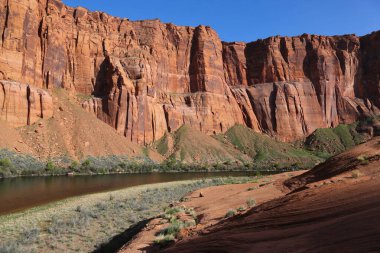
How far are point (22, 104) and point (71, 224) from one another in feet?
198

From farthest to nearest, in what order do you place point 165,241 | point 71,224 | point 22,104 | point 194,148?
point 194,148 < point 22,104 < point 71,224 < point 165,241

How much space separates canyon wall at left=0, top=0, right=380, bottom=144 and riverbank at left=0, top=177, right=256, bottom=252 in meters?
58.8

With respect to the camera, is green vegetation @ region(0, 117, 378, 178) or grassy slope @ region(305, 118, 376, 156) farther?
grassy slope @ region(305, 118, 376, 156)

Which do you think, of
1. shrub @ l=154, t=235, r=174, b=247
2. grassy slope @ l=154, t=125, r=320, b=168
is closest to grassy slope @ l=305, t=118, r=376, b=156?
grassy slope @ l=154, t=125, r=320, b=168

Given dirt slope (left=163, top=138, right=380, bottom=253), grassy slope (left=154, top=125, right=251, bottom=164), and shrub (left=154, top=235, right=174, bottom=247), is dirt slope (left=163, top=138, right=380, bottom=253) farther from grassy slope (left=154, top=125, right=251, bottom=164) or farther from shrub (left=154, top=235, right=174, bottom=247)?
grassy slope (left=154, top=125, right=251, bottom=164)

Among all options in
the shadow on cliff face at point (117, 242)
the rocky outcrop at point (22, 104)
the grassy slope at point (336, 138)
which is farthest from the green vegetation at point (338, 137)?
the shadow on cliff face at point (117, 242)

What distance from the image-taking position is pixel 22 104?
241 ft

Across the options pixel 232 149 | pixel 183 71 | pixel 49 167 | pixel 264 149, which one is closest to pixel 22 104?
pixel 49 167

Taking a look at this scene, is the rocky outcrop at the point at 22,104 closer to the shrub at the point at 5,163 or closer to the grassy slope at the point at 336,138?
the shrub at the point at 5,163

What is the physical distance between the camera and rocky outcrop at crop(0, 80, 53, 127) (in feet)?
233

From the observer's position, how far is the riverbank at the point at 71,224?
55.4 feet

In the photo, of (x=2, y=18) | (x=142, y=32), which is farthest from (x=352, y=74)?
(x=2, y=18)

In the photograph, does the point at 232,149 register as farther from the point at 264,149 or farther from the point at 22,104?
the point at 22,104

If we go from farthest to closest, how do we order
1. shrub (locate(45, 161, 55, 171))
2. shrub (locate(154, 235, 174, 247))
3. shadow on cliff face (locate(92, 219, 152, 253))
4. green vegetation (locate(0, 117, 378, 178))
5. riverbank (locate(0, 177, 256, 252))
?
green vegetation (locate(0, 117, 378, 178)), shrub (locate(45, 161, 55, 171)), riverbank (locate(0, 177, 256, 252)), shadow on cliff face (locate(92, 219, 152, 253)), shrub (locate(154, 235, 174, 247))
